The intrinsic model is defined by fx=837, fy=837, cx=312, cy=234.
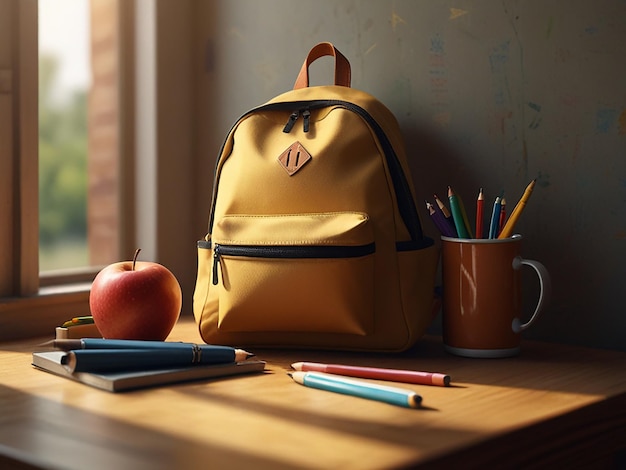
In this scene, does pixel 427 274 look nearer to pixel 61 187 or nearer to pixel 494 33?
pixel 494 33

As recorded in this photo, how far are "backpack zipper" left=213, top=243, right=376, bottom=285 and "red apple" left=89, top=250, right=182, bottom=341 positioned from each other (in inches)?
3.8

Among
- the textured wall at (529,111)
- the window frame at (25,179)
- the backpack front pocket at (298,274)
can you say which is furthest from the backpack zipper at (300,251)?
the window frame at (25,179)

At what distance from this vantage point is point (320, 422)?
71cm

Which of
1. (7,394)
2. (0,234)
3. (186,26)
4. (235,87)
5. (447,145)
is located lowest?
(7,394)

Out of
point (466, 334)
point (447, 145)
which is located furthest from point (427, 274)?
point (447, 145)

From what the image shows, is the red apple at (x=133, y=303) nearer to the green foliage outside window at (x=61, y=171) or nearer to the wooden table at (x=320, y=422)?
the wooden table at (x=320, y=422)

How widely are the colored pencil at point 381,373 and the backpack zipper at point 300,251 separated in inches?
5.3

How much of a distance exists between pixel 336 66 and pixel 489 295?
1.35 ft

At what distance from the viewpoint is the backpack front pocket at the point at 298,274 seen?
98cm

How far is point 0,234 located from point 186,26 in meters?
0.48

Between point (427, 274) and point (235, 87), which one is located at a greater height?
point (235, 87)

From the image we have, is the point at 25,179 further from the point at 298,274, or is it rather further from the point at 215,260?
the point at 298,274

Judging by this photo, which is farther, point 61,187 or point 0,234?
point 61,187

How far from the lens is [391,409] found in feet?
2.49
